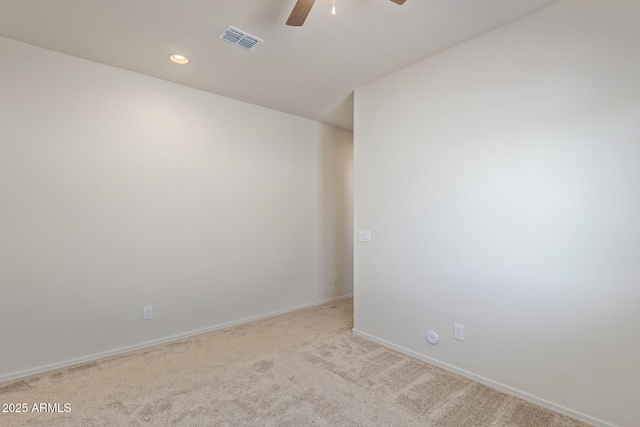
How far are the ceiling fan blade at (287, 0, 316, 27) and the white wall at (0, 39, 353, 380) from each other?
6.29 ft

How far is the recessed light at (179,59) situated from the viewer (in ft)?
8.38

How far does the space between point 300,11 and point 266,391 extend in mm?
2448

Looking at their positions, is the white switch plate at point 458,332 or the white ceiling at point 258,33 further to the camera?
the white switch plate at point 458,332

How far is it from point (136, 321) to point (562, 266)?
Answer: 11.5 ft

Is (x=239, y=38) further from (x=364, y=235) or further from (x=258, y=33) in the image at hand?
(x=364, y=235)

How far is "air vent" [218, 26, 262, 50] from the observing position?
7.25 feet

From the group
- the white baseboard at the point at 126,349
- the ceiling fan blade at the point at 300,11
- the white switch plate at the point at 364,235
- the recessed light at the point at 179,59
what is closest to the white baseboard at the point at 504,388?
the white switch plate at the point at 364,235

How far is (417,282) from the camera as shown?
8.70ft

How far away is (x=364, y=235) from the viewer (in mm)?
3113

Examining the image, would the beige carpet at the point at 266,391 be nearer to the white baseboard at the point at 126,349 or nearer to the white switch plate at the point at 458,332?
the white baseboard at the point at 126,349

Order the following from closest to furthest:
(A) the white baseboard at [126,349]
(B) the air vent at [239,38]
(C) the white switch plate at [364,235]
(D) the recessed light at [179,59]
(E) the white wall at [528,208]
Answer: (E) the white wall at [528,208], (B) the air vent at [239,38], (A) the white baseboard at [126,349], (D) the recessed light at [179,59], (C) the white switch plate at [364,235]

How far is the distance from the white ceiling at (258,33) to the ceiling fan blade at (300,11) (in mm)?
311

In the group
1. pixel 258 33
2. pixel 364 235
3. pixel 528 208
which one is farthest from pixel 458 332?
pixel 258 33

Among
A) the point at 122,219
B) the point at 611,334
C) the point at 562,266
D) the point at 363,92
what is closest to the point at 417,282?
the point at 562,266
